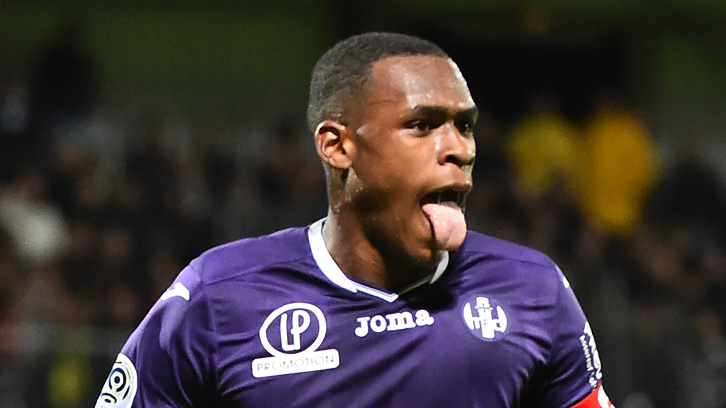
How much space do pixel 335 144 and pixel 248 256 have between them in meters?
0.40

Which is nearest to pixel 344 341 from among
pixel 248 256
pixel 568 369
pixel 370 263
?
pixel 370 263

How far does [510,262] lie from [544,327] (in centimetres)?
23

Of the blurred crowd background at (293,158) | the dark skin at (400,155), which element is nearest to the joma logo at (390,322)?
the dark skin at (400,155)

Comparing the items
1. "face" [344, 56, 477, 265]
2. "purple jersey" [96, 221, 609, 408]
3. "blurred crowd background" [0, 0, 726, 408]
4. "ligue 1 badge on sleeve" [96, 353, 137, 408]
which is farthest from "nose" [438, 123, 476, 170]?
"blurred crowd background" [0, 0, 726, 408]

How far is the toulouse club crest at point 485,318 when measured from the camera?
130 inches

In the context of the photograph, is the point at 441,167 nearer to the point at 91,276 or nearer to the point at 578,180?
the point at 91,276

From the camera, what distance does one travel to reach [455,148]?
319cm

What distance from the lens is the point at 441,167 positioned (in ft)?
10.5

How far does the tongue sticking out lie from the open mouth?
0.02m

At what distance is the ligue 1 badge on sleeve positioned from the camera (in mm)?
3236

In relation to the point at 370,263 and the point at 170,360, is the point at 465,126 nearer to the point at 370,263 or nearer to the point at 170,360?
the point at 370,263

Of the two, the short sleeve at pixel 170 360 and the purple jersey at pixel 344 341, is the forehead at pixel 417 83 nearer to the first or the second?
the purple jersey at pixel 344 341

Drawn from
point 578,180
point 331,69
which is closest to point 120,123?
point 578,180

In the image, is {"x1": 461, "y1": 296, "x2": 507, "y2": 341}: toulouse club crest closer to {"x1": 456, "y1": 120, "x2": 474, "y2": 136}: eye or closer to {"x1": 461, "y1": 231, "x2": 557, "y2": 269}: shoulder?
{"x1": 461, "y1": 231, "x2": 557, "y2": 269}: shoulder
